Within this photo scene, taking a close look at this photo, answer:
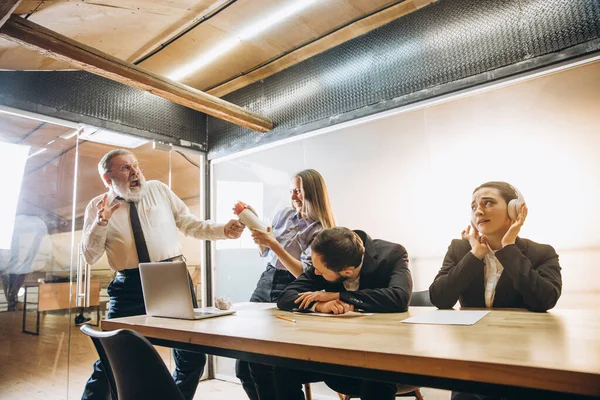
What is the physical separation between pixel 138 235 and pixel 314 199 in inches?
46.5

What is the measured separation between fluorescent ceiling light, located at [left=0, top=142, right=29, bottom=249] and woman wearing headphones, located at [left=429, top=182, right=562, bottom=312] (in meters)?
2.87

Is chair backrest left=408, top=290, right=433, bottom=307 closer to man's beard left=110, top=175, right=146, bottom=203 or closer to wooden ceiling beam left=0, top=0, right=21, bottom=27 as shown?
man's beard left=110, top=175, right=146, bottom=203

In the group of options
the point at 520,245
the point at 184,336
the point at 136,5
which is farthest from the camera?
the point at 136,5

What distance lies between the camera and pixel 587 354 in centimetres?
78

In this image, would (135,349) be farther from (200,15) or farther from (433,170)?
(200,15)

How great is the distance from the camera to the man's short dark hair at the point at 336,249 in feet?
5.68

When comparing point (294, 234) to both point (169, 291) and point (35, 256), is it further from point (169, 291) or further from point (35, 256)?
point (35, 256)

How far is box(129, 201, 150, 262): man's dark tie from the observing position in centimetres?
257

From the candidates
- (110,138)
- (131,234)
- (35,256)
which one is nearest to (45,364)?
(35,256)

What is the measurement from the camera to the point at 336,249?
1.73 m

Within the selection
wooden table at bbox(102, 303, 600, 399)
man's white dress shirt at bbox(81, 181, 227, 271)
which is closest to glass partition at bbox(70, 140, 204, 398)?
man's white dress shirt at bbox(81, 181, 227, 271)

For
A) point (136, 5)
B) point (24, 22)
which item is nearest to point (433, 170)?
point (136, 5)

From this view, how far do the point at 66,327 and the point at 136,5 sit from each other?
94.0 inches

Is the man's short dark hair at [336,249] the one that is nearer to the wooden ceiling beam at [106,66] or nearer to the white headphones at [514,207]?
the white headphones at [514,207]
